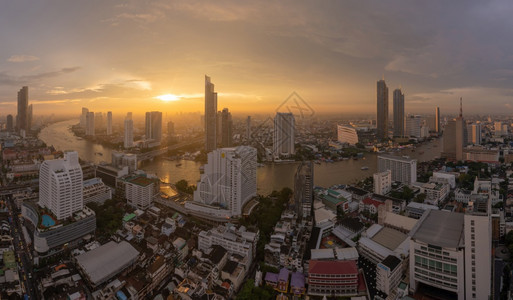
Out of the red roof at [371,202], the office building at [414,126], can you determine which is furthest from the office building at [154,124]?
the office building at [414,126]


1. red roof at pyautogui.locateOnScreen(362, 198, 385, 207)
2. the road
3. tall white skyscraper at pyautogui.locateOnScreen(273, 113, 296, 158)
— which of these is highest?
tall white skyscraper at pyautogui.locateOnScreen(273, 113, 296, 158)

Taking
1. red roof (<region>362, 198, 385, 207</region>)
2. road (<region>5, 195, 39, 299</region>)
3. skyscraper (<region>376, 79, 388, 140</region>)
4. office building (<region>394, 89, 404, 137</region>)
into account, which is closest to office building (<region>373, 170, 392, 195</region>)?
red roof (<region>362, 198, 385, 207</region>)

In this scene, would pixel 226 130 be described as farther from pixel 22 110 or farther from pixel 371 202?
pixel 22 110

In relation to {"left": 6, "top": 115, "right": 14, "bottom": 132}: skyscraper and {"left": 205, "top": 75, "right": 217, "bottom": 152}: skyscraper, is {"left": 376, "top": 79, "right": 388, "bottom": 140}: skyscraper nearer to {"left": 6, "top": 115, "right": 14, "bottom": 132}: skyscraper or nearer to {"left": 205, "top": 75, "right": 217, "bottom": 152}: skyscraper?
{"left": 205, "top": 75, "right": 217, "bottom": 152}: skyscraper

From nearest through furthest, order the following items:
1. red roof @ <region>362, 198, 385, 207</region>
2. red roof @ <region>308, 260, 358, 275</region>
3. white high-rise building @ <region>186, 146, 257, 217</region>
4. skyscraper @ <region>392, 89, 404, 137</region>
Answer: red roof @ <region>308, 260, 358, 275</region> < white high-rise building @ <region>186, 146, 257, 217</region> < red roof @ <region>362, 198, 385, 207</region> < skyscraper @ <region>392, 89, 404, 137</region>

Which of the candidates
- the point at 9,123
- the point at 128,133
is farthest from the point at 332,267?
the point at 9,123
